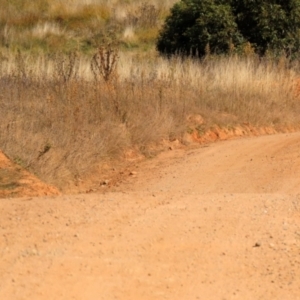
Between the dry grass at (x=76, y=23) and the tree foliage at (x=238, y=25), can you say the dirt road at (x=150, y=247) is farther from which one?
the dry grass at (x=76, y=23)

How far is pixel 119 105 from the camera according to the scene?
1279 cm

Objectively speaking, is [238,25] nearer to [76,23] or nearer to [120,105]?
[120,105]

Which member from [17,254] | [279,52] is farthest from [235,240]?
[279,52]

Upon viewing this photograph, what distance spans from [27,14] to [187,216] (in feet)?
88.0

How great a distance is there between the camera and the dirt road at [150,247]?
5.16 metres

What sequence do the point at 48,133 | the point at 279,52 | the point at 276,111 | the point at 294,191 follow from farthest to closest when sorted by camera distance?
the point at 279,52 → the point at 276,111 → the point at 48,133 → the point at 294,191

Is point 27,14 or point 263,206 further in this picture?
point 27,14

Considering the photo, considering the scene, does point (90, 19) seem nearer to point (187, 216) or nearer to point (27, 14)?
point (27, 14)

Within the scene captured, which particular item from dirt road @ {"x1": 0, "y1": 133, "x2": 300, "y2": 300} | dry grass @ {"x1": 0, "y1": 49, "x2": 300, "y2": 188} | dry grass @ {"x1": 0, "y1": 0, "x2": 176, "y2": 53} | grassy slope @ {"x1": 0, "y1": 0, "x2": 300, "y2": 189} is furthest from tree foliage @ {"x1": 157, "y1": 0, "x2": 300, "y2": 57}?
dirt road @ {"x1": 0, "y1": 133, "x2": 300, "y2": 300}

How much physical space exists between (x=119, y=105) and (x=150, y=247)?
7.26 m

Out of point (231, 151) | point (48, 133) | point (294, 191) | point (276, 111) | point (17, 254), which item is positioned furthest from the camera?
point (276, 111)

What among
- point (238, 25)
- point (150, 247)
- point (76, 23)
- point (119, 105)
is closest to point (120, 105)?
point (119, 105)

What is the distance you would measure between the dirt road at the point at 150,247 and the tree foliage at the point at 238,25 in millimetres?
12530

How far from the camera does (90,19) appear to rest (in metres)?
31.3
